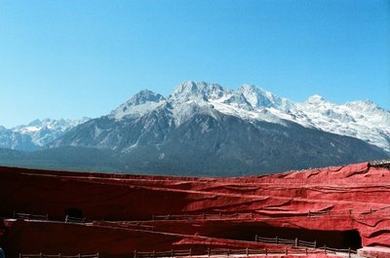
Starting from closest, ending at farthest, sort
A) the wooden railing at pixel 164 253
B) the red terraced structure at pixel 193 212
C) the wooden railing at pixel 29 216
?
the red terraced structure at pixel 193 212, the wooden railing at pixel 164 253, the wooden railing at pixel 29 216

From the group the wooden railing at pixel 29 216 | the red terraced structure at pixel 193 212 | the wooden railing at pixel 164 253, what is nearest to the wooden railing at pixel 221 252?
the wooden railing at pixel 164 253

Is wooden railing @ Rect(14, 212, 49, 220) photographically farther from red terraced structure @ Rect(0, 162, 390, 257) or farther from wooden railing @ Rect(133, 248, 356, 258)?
wooden railing @ Rect(133, 248, 356, 258)

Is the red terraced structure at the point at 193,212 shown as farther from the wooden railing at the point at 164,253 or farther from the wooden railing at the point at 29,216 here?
the wooden railing at the point at 164,253

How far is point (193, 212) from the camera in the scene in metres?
43.0

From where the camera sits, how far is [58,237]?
35.2 meters

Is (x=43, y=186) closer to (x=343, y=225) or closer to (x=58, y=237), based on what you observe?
(x=58, y=237)

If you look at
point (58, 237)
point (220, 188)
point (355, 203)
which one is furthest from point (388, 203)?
point (58, 237)

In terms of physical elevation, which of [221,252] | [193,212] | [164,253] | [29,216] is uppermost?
[193,212]

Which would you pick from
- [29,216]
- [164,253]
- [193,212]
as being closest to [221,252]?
[164,253]

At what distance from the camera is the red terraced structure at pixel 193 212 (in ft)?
117

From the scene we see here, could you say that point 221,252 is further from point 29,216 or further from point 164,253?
point 29,216

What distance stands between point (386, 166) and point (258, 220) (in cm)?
1351

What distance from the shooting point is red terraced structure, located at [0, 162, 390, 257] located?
117 feet

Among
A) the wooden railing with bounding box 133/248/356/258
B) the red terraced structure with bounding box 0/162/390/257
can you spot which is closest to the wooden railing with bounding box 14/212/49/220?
the red terraced structure with bounding box 0/162/390/257
